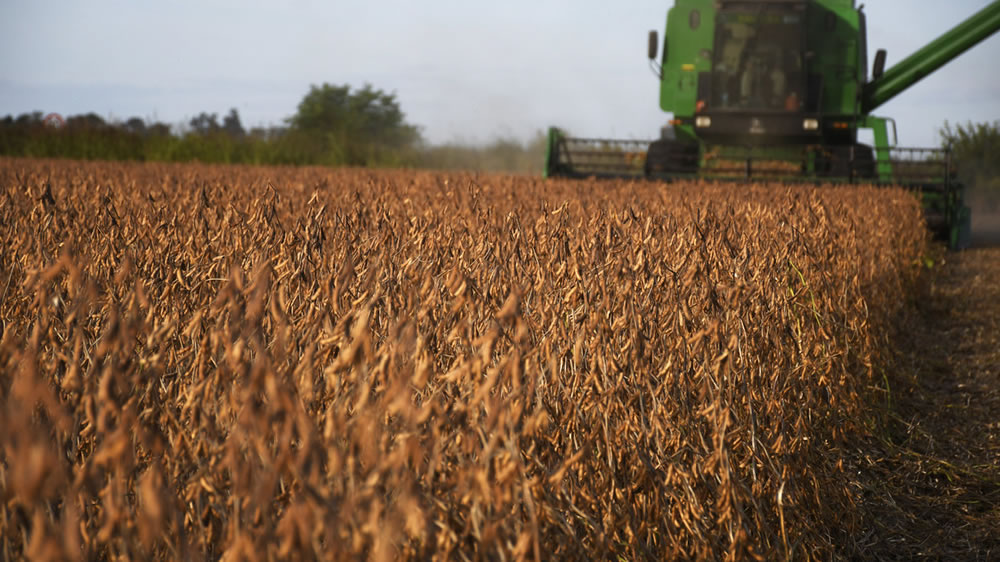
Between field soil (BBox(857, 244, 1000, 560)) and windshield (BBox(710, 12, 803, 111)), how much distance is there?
475 centimetres

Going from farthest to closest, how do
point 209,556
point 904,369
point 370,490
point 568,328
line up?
point 904,369, point 568,328, point 209,556, point 370,490

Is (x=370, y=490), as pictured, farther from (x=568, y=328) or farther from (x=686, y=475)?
(x=568, y=328)

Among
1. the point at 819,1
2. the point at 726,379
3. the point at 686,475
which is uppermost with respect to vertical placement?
the point at 819,1

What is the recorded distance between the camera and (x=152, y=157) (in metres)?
19.3

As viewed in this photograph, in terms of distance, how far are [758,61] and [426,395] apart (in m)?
10.6

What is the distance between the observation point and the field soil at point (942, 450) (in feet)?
11.0

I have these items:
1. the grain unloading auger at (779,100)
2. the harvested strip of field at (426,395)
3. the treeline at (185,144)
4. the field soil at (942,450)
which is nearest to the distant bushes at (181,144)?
the treeline at (185,144)

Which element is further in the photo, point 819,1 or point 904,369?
point 819,1

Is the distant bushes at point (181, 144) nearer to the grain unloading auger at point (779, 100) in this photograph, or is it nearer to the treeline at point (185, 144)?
the treeline at point (185, 144)

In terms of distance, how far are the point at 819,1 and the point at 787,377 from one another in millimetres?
11007

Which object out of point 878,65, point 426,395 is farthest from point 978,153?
point 426,395

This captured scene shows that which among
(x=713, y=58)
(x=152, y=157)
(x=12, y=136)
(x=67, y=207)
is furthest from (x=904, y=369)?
(x=12, y=136)

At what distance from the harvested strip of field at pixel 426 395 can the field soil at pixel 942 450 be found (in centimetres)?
27

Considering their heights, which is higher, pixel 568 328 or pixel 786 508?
pixel 568 328
